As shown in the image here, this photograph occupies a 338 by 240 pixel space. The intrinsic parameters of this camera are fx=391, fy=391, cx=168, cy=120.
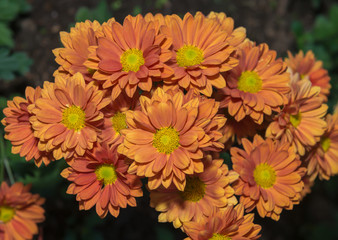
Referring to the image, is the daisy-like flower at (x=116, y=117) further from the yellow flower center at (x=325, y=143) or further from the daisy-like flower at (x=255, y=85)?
the yellow flower center at (x=325, y=143)

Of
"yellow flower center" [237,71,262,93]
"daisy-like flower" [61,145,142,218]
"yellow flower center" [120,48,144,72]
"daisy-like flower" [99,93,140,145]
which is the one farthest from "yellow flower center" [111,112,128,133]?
"yellow flower center" [237,71,262,93]

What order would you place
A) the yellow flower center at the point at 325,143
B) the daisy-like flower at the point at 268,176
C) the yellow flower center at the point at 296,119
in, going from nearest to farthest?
the daisy-like flower at the point at 268,176
the yellow flower center at the point at 296,119
the yellow flower center at the point at 325,143

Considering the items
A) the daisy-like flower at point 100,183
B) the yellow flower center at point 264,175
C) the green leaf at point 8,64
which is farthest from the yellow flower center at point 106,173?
the green leaf at point 8,64

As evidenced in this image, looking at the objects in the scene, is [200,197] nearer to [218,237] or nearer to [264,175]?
[218,237]

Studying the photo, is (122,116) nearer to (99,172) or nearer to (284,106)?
(99,172)

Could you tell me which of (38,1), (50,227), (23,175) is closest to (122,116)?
(23,175)

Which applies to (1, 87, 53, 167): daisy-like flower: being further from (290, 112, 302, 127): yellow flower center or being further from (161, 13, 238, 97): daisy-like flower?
(290, 112, 302, 127): yellow flower center
